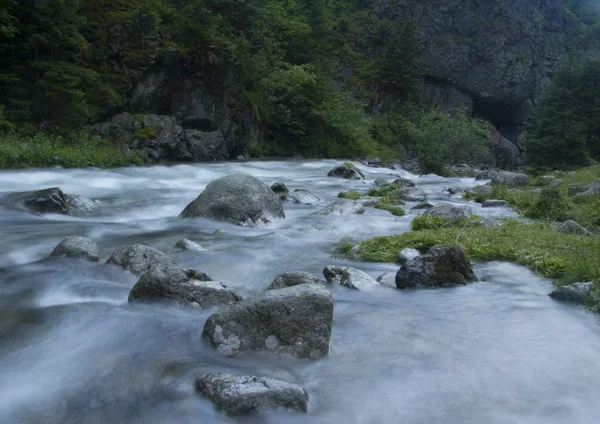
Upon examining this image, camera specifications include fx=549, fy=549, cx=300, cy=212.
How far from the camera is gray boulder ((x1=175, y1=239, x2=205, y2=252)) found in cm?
880

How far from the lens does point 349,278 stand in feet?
23.6

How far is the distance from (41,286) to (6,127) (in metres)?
15.1

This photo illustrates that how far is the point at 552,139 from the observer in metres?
28.8

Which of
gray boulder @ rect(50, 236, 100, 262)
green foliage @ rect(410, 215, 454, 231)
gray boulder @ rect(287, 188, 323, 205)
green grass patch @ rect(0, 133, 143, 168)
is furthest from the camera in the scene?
green grass patch @ rect(0, 133, 143, 168)

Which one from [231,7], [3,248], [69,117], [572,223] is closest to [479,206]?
[572,223]

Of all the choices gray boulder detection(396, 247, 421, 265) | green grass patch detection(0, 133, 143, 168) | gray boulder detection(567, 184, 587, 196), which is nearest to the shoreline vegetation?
gray boulder detection(396, 247, 421, 265)

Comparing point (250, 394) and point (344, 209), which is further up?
point (250, 394)

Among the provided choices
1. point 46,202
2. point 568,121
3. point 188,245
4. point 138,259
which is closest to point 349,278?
point 138,259

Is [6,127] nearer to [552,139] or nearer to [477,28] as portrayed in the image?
[552,139]

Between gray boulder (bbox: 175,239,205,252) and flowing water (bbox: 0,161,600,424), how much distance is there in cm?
17

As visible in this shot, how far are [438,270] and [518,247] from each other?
6.31ft

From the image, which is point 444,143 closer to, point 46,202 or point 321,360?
point 46,202

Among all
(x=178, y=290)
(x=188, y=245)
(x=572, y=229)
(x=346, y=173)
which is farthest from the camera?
(x=346, y=173)

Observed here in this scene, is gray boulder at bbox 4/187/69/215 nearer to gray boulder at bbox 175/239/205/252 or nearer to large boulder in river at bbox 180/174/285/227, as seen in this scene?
large boulder in river at bbox 180/174/285/227
